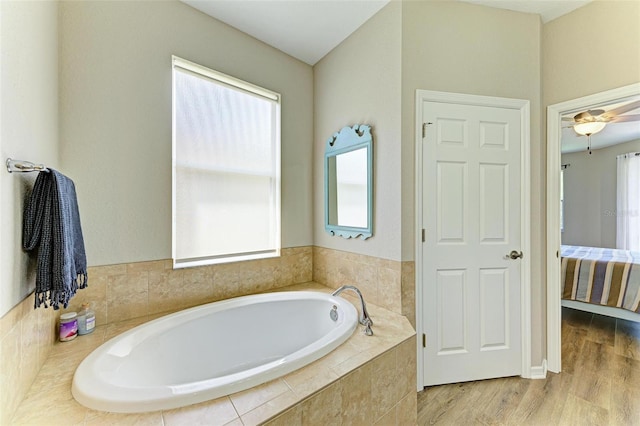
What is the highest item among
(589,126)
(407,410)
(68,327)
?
(589,126)

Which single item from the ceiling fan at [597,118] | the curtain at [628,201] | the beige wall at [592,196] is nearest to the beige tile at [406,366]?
the ceiling fan at [597,118]

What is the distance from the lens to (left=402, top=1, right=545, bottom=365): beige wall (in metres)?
1.70

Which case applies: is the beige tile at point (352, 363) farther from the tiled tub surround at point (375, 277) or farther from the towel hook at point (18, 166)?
the towel hook at point (18, 166)

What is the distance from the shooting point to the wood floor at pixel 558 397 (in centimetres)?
151

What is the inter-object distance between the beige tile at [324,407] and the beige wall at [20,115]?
1.05 m

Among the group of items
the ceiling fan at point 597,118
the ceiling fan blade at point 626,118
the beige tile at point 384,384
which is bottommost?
the beige tile at point 384,384

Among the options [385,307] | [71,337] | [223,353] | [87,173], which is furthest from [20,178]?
[385,307]

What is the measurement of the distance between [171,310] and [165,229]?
53 cm

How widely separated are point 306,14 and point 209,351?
2.41 m

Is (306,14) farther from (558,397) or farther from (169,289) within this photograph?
(558,397)

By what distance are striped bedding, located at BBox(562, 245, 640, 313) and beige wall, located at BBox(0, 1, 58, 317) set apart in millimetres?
4234

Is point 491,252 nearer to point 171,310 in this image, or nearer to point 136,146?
point 171,310

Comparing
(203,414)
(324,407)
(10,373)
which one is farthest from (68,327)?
(324,407)

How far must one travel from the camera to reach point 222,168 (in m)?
1.96
